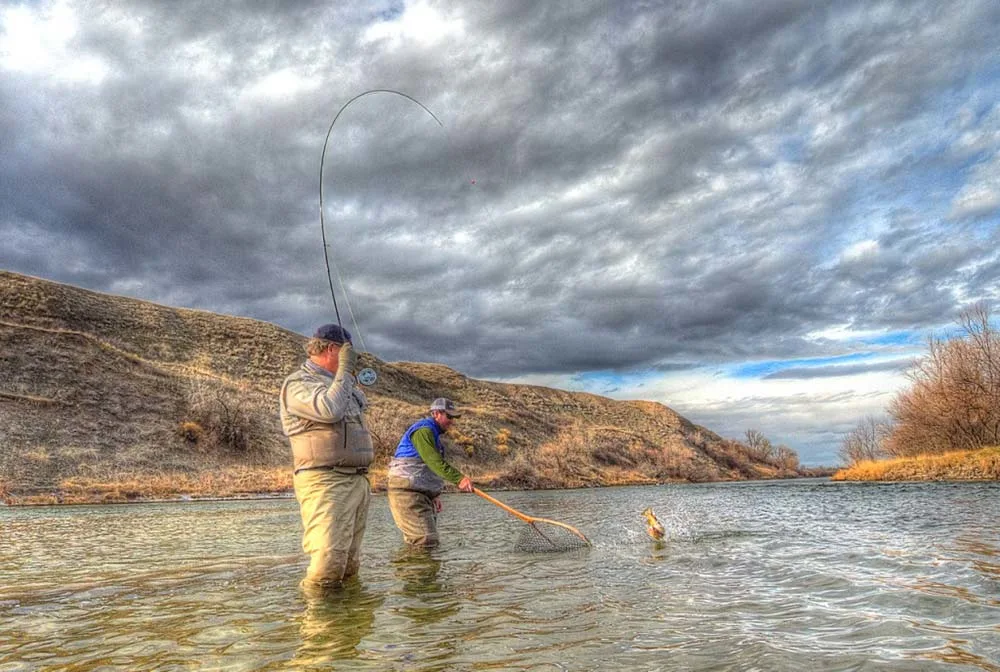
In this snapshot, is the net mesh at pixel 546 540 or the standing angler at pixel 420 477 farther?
the net mesh at pixel 546 540

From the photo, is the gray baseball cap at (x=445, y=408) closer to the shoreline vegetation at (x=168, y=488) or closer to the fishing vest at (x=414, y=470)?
the fishing vest at (x=414, y=470)

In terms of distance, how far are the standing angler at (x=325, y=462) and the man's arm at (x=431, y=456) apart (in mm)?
3171

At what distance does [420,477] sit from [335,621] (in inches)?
200

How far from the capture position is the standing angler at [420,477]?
35.5ft

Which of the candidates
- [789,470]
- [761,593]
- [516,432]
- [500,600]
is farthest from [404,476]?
[789,470]

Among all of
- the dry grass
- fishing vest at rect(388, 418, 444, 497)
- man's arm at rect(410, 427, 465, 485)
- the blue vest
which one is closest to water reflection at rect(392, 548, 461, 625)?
fishing vest at rect(388, 418, 444, 497)

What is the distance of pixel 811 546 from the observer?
1137cm

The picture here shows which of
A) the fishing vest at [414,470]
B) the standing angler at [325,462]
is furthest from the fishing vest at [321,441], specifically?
the fishing vest at [414,470]

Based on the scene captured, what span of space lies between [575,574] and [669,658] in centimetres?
434

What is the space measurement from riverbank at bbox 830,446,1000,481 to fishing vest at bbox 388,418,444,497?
4034 cm

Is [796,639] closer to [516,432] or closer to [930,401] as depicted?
[930,401]

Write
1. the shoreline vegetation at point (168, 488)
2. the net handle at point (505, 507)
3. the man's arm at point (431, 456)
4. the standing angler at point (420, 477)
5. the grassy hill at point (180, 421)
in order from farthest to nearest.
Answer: the grassy hill at point (180, 421), the shoreline vegetation at point (168, 488), the standing angler at point (420, 477), the man's arm at point (431, 456), the net handle at point (505, 507)

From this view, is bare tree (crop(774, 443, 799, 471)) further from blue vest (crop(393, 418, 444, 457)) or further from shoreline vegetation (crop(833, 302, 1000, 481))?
blue vest (crop(393, 418, 444, 457))

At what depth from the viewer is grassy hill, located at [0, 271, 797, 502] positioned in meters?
37.1
